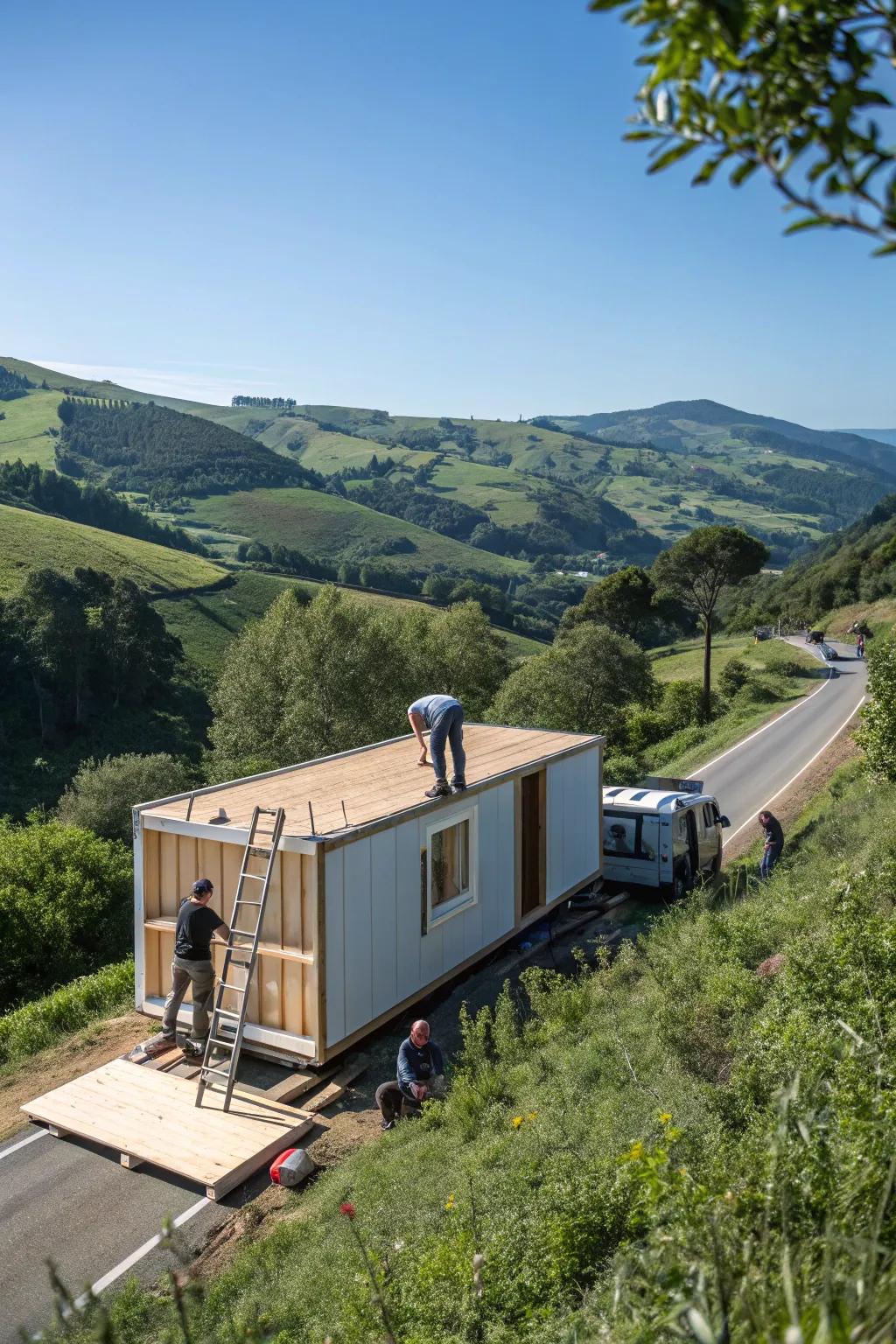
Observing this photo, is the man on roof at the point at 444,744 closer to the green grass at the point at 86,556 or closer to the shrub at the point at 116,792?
the shrub at the point at 116,792

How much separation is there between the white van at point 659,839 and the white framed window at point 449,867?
Answer: 4.81 m

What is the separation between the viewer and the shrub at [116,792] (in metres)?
33.2

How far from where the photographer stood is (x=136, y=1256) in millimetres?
7059

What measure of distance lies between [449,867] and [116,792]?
84.8 ft

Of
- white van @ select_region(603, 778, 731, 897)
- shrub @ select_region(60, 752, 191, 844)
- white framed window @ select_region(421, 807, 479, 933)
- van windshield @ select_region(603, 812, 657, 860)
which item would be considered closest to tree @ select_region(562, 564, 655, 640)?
shrub @ select_region(60, 752, 191, 844)

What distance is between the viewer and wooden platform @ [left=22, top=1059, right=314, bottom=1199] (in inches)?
315

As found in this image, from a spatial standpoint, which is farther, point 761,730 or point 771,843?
point 761,730

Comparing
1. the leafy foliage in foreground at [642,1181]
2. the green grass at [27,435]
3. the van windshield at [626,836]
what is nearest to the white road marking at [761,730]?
the van windshield at [626,836]

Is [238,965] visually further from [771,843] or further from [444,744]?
[771,843]

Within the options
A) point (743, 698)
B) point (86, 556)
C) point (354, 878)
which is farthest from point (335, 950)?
point (86, 556)

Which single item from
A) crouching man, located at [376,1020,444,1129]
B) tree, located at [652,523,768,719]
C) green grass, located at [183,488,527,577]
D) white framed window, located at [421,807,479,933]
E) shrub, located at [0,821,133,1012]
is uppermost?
green grass, located at [183,488,527,577]

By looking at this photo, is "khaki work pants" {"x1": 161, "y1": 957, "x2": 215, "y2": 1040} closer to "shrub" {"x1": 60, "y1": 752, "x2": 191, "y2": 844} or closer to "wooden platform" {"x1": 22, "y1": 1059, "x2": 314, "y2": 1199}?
"wooden platform" {"x1": 22, "y1": 1059, "x2": 314, "y2": 1199}

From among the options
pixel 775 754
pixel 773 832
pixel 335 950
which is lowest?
pixel 775 754

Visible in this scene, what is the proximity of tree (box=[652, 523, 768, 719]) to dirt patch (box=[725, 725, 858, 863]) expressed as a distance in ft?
42.9
